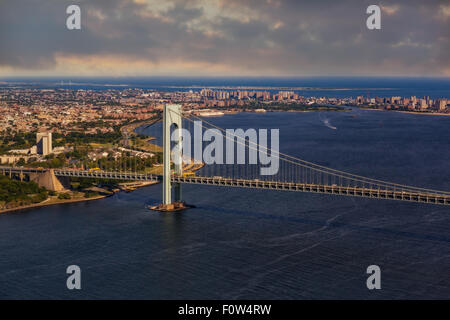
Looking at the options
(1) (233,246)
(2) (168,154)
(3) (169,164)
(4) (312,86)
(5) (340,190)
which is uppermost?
(4) (312,86)

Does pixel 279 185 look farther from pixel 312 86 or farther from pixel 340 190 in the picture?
pixel 312 86

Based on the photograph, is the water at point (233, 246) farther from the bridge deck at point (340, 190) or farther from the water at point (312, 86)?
the water at point (312, 86)

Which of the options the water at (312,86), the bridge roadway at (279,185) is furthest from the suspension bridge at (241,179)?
the water at (312,86)

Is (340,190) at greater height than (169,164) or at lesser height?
lesser

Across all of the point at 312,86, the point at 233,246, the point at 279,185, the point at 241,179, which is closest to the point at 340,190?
the point at 279,185

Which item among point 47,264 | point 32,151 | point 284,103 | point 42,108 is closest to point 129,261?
point 47,264
